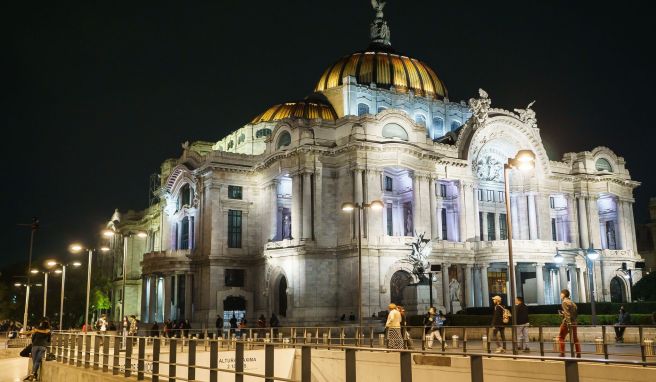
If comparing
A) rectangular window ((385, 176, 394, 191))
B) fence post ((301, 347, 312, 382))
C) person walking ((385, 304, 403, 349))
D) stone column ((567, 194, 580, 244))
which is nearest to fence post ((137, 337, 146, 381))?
fence post ((301, 347, 312, 382))

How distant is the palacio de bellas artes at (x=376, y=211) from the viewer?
179 feet

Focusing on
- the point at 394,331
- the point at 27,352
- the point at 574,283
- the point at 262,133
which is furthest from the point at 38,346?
the point at 574,283

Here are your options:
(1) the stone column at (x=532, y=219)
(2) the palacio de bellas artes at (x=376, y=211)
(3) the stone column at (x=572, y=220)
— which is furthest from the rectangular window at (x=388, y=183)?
(3) the stone column at (x=572, y=220)

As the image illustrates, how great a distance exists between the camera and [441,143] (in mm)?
63719

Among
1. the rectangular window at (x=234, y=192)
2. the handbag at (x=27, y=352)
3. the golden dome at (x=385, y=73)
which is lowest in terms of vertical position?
the handbag at (x=27, y=352)

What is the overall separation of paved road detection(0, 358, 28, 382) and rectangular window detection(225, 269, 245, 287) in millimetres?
25640

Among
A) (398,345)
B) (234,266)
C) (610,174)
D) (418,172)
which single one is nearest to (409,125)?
(418,172)

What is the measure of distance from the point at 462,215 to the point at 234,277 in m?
21.7

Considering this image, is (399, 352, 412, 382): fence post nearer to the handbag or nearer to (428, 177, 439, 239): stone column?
the handbag

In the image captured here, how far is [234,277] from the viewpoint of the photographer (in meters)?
62.0

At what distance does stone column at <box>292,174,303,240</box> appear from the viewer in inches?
2206

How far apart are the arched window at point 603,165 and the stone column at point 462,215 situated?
2008 cm

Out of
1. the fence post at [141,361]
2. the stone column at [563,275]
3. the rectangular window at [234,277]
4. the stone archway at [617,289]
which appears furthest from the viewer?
the stone archway at [617,289]

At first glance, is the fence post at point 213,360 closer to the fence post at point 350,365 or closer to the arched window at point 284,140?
the fence post at point 350,365
